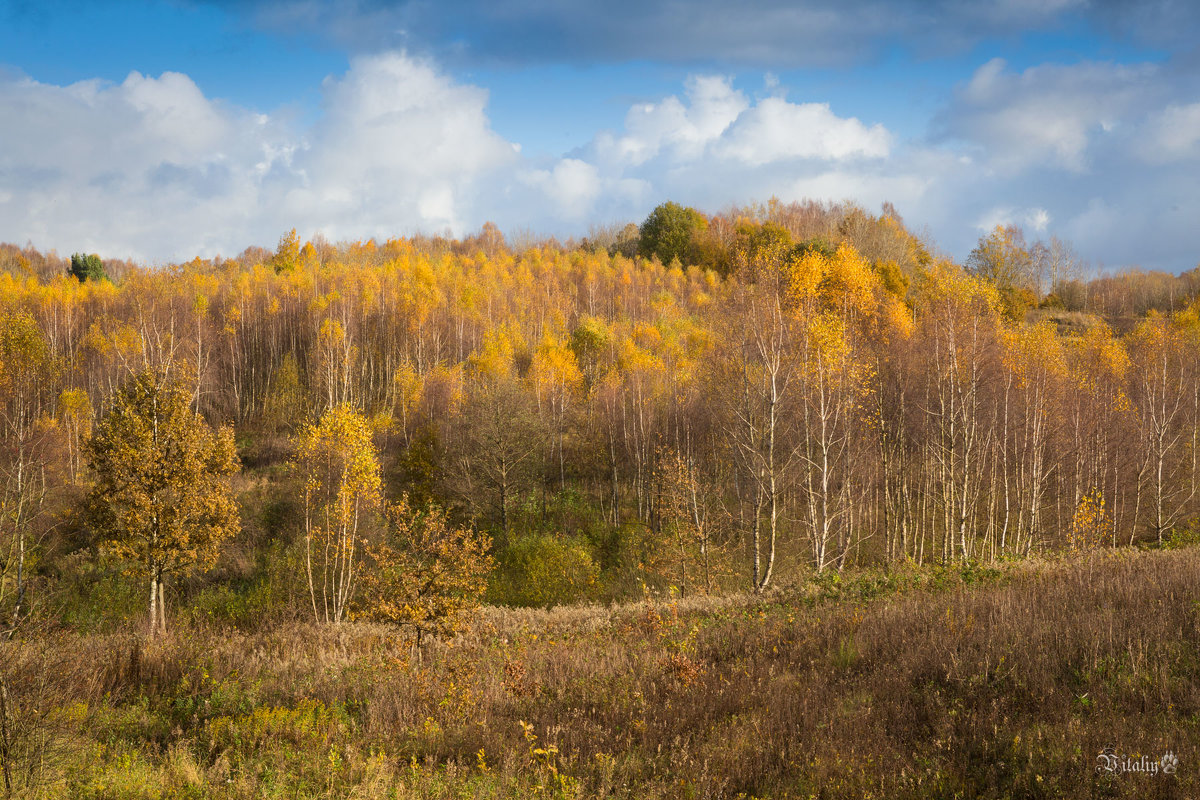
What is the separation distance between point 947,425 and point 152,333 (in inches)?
2626

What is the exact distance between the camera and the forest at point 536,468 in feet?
43.9

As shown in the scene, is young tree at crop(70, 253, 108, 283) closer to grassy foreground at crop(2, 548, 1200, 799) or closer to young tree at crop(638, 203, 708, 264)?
young tree at crop(638, 203, 708, 264)

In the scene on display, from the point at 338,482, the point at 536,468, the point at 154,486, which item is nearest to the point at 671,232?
the point at 536,468

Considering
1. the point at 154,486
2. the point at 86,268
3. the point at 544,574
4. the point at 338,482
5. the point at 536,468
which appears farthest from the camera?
the point at 86,268

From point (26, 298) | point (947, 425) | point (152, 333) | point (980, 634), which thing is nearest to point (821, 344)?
point (947, 425)

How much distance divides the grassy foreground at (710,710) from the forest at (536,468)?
147 millimetres

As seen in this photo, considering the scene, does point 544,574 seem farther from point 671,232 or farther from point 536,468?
point 671,232

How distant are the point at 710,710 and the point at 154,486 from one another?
23.9 meters

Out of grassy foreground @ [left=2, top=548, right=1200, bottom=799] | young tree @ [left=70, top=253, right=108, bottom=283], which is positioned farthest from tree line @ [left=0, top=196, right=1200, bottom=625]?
young tree @ [left=70, top=253, right=108, bottom=283]

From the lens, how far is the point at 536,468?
46031mm

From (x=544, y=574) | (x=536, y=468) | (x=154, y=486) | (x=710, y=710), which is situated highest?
(x=154, y=486)

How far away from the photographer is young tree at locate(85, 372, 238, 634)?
2400cm

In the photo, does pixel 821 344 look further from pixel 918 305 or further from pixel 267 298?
pixel 267 298

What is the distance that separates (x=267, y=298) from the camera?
254 feet
